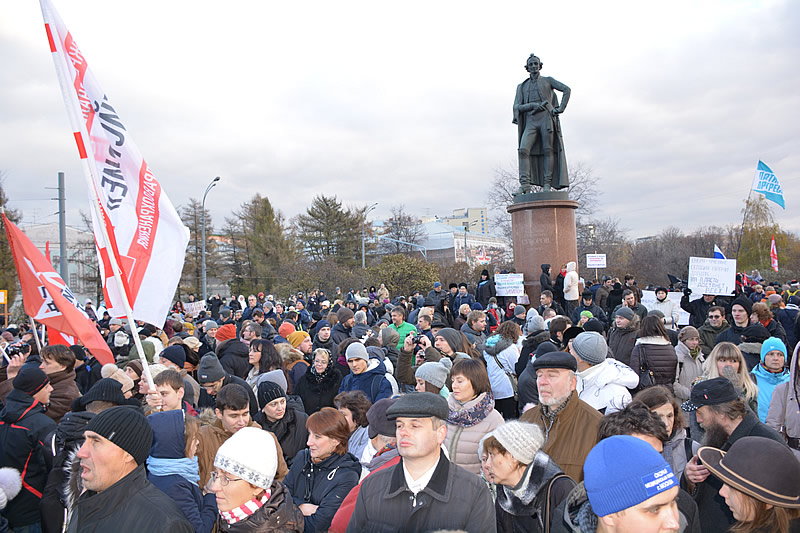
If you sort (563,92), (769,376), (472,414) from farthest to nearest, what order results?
(563,92), (769,376), (472,414)

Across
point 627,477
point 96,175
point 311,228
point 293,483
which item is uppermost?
point 311,228

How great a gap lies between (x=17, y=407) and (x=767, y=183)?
1739cm

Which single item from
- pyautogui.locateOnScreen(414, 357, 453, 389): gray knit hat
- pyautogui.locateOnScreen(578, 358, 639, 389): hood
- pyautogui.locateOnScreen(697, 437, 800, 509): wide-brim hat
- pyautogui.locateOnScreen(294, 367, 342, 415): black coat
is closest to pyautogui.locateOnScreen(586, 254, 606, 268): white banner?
pyautogui.locateOnScreen(294, 367, 342, 415): black coat

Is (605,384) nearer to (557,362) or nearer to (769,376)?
(557,362)

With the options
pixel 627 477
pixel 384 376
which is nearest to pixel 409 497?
pixel 627 477

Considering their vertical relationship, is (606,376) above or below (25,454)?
above

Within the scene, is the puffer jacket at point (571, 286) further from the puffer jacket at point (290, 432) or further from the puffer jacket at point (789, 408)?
the puffer jacket at point (290, 432)

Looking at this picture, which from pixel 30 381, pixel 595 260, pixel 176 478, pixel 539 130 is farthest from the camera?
pixel 595 260

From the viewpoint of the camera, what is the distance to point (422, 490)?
268cm

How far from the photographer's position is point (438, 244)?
8169 cm

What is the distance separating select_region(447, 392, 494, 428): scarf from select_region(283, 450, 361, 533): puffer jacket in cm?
78

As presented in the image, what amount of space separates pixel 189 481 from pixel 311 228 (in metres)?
57.4

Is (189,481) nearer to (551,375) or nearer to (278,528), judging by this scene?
(278,528)

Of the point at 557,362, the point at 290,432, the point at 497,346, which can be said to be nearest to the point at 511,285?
the point at 497,346
